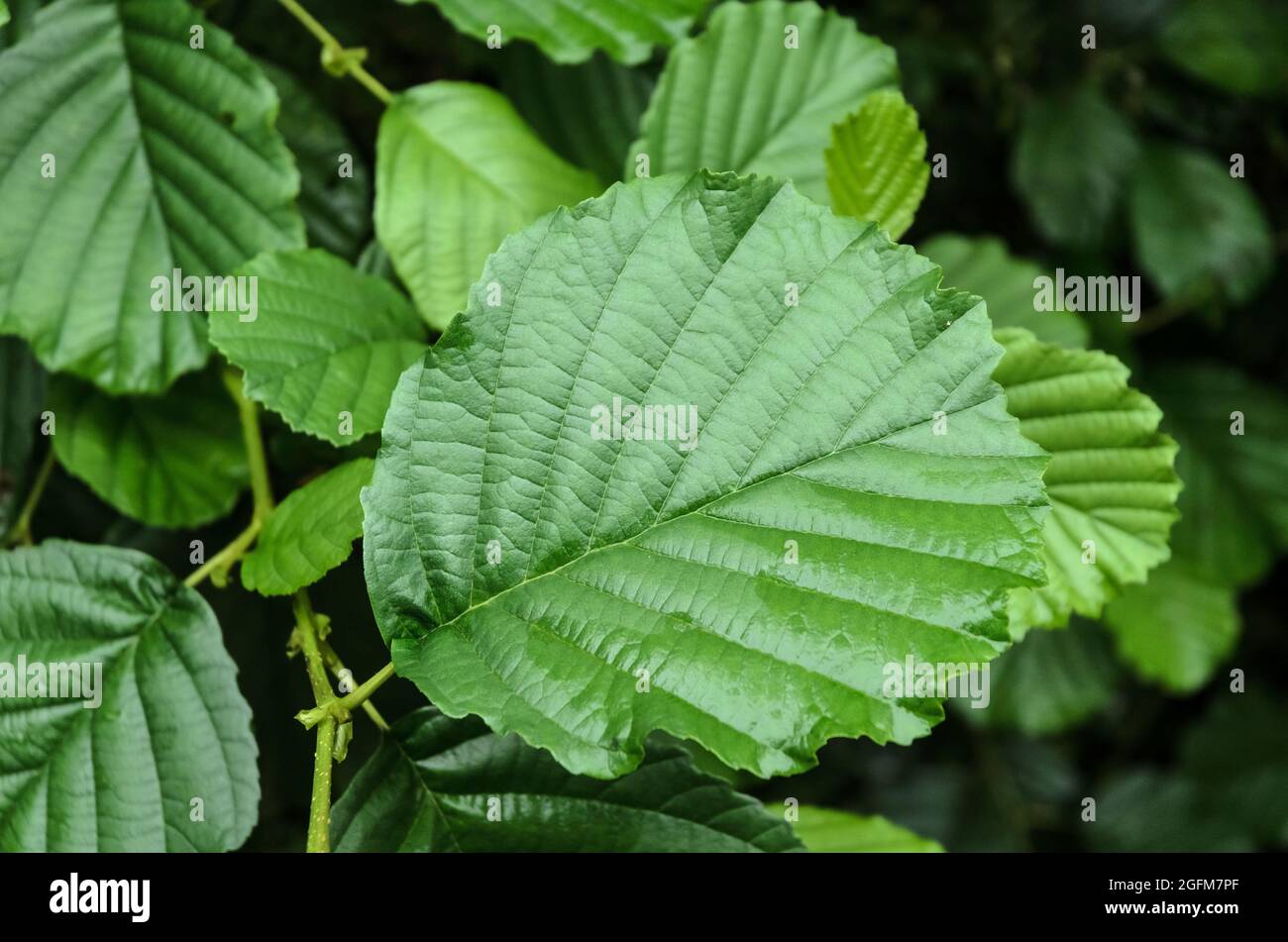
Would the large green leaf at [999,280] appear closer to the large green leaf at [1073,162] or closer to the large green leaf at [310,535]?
the large green leaf at [1073,162]

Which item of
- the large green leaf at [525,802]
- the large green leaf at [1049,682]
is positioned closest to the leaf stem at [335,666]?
the large green leaf at [525,802]

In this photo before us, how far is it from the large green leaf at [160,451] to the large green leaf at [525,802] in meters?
0.27

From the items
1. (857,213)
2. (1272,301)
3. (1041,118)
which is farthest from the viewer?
(1272,301)

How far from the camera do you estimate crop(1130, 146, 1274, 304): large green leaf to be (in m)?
1.32

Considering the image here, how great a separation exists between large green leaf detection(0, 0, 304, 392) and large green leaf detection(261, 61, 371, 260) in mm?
118

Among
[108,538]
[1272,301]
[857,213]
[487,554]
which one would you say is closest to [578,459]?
[487,554]

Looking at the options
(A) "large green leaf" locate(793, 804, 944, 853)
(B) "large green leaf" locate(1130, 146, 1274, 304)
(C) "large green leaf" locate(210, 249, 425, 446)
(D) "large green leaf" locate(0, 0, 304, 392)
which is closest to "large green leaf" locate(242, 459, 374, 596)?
(C) "large green leaf" locate(210, 249, 425, 446)

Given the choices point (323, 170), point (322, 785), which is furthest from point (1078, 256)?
point (322, 785)

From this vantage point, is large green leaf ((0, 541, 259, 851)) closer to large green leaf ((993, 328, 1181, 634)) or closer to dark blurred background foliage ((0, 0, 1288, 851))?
dark blurred background foliage ((0, 0, 1288, 851))

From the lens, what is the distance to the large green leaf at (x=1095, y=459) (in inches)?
26.6
